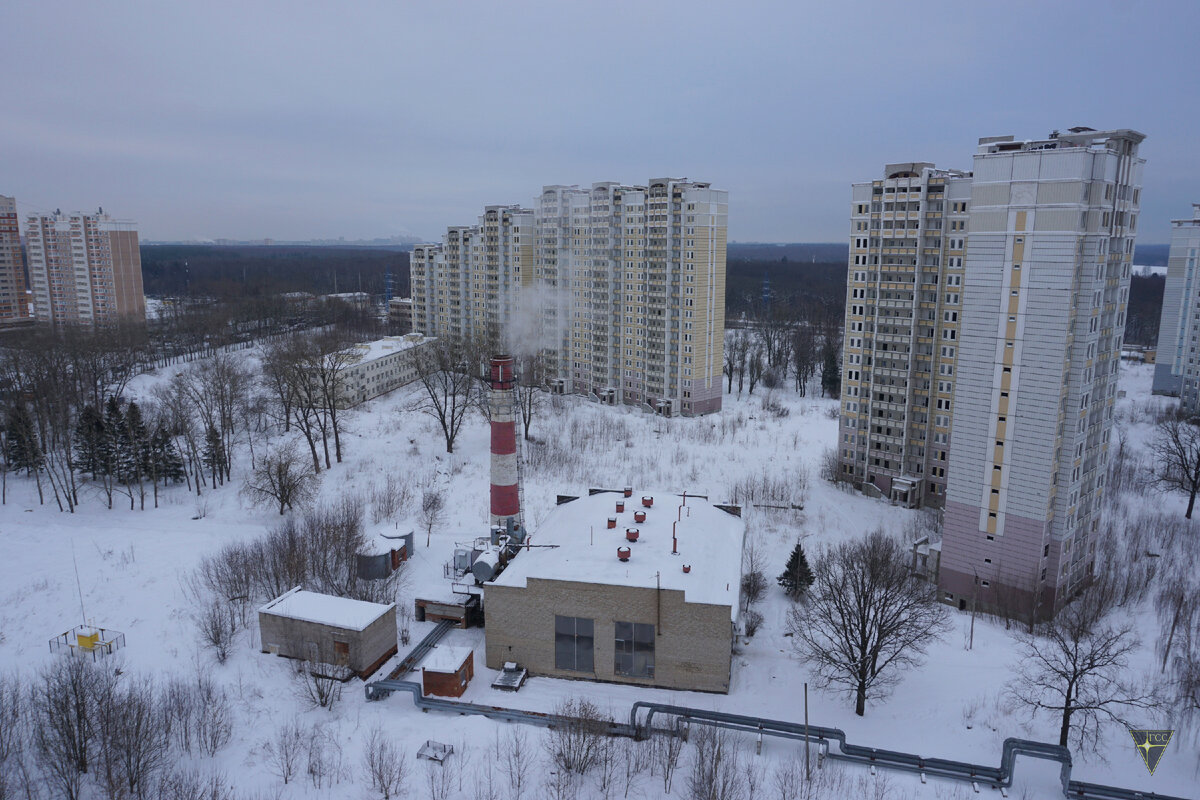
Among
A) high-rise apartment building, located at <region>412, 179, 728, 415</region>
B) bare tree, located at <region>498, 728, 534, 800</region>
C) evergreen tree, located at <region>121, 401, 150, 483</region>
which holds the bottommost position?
bare tree, located at <region>498, 728, 534, 800</region>

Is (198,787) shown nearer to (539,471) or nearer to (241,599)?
(241,599)

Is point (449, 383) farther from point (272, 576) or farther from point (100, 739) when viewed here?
point (100, 739)

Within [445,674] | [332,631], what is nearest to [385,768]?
[445,674]

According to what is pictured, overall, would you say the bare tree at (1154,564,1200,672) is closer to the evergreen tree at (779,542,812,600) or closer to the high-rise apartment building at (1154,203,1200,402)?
the evergreen tree at (779,542,812,600)

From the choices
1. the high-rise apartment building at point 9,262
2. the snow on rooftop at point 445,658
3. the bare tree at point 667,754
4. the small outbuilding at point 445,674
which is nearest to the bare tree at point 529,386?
the snow on rooftop at point 445,658

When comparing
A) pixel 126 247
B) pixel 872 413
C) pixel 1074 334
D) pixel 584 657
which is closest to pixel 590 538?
pixel 584 657

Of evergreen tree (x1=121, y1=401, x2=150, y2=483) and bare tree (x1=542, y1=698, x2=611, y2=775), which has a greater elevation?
evergreen tree (x1=121, y1=401, x2=150, y2=483)

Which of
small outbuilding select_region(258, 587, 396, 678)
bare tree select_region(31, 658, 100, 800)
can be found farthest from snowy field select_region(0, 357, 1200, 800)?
bare tree select_region(31, 658, 100, 800)
